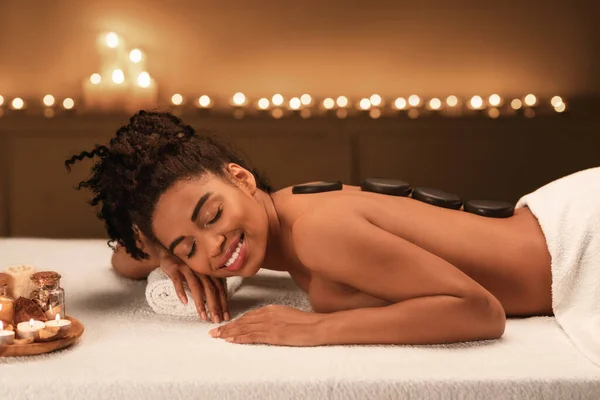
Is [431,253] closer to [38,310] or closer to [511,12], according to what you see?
[38,310]

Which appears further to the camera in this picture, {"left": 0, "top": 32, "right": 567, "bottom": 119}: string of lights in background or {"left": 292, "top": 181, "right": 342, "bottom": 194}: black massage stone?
{"left": 0, "top": 32, "right": 567, "bottom": 119}: string of lights in background

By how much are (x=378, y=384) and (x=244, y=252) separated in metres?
0.40

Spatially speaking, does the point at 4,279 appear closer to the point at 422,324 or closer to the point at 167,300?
the point at 167,300

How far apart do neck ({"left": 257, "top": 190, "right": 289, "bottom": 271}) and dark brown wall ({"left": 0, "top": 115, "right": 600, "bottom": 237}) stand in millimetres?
1323

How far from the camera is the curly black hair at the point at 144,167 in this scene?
1387 mm

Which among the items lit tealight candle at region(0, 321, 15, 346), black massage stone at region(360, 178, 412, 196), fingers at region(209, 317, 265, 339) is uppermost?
black massage stone at region(360, 178, 412, 196)

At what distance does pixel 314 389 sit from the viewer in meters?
1.06

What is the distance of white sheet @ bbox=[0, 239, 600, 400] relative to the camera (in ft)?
3.48

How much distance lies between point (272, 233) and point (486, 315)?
0.46m

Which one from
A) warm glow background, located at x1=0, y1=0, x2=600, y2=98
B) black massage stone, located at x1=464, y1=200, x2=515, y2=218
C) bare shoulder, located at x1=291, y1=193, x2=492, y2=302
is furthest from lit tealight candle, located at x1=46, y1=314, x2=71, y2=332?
warm glow background, located at x1=0, y1=0, x2=600, y2=98

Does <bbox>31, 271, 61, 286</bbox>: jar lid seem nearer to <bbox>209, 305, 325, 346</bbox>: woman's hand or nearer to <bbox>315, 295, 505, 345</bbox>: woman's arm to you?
<bbox>209, 305, 325, 346</bbox>: woman's hand

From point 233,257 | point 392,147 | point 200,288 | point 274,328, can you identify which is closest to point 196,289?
point 200,288

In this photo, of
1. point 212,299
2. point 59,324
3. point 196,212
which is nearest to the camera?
point 59,324

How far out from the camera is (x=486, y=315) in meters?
1.25
